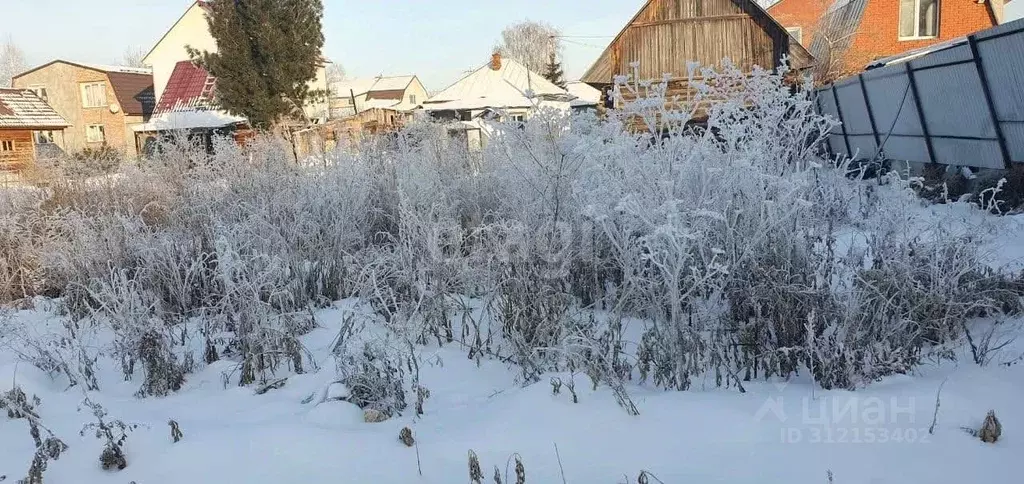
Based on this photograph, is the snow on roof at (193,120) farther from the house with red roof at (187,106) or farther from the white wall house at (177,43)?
the white wall house at (177,43)

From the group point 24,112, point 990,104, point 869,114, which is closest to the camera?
point 990,104

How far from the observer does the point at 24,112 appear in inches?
1006

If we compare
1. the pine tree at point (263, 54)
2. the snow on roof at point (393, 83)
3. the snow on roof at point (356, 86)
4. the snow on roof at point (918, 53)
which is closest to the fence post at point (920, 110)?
the snow on roof at point (918, 53)

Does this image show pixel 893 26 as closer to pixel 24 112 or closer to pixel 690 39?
pixel 690 39

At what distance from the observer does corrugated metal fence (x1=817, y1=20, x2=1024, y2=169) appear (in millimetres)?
6336

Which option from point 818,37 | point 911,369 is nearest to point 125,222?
point 911,369

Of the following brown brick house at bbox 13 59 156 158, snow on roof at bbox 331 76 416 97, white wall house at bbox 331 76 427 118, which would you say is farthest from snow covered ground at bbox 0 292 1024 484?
snow on roof at bbox 331 76 416 97

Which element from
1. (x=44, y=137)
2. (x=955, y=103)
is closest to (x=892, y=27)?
(x=955, y=103)

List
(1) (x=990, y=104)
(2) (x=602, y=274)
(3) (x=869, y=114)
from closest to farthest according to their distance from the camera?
(2) (x=602, y=274), (1) (x=990, y=104), (3) (x=869, y=114)

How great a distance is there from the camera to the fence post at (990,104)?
255 inches

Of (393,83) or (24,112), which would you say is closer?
(24,112)

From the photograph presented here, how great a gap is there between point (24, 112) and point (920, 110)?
1169 inches

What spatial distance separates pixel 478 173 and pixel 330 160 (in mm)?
1706

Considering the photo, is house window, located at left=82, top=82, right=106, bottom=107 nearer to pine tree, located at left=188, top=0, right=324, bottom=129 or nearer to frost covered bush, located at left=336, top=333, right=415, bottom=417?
pine tree, located at left=188, top=0, right=324, bottom=129
